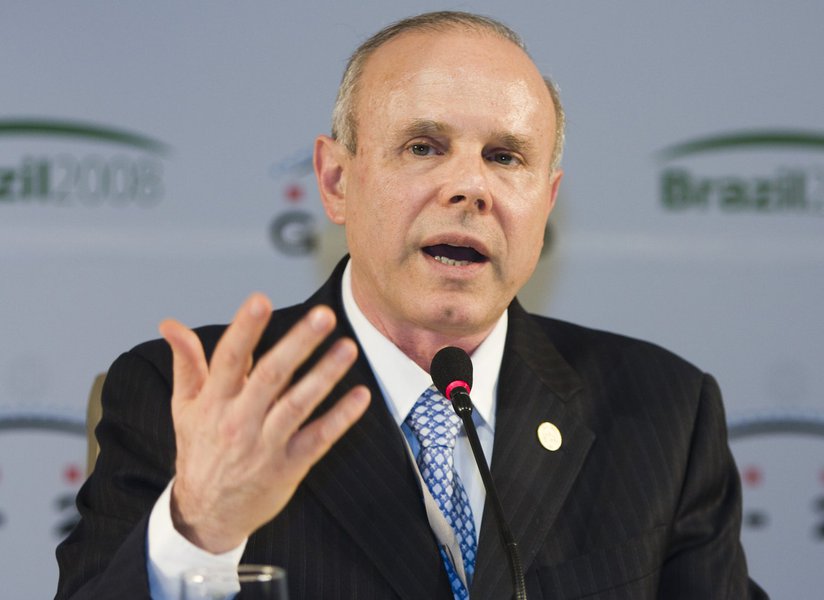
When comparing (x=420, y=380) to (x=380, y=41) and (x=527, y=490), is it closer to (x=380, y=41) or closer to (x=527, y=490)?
(x=527, y=490)

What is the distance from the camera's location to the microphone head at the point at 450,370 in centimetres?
168

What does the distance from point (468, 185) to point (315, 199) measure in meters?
1.17

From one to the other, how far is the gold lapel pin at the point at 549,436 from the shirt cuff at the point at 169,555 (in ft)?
2.32

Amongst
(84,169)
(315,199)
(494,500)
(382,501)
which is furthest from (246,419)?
(84,169)

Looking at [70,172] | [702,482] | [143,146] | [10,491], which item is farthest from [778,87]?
[10,491]

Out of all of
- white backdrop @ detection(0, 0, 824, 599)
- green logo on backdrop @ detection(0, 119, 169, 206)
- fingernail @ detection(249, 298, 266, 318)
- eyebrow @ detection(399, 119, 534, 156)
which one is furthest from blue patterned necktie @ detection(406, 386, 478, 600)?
green logo on backdrop @ detection(0, 119, 169, 206)

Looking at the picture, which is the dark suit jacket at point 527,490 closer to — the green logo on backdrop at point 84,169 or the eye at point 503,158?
the eye at point 503,158

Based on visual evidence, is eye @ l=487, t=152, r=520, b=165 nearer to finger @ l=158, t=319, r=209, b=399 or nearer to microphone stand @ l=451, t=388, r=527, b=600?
microphone stand @ l=451, t=388, r=527, b=600

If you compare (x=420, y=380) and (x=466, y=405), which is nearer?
(x=466, y=405)

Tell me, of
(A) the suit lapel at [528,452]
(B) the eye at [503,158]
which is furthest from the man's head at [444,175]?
(A) the suit lapel at [528,452]

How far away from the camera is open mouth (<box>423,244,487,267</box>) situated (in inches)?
76.6

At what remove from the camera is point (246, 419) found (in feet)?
4.26

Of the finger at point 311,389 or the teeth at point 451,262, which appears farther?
the teeth at point 451,262

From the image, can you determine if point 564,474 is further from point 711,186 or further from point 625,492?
point 711,186
